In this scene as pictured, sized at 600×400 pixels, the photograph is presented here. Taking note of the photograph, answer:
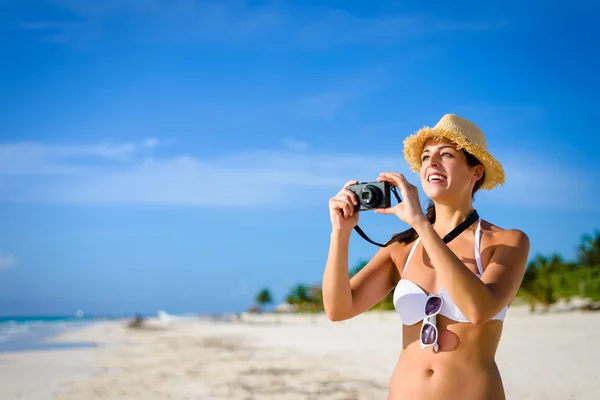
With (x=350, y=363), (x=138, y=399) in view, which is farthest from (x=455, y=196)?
(x=350, y=363)

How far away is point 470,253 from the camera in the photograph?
7.98 ft

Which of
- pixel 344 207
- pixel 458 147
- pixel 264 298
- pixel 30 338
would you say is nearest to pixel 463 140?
pixel 458 147

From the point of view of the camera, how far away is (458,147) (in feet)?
7.95

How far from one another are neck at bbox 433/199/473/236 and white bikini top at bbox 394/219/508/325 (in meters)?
0.09

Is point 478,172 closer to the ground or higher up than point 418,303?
higher up

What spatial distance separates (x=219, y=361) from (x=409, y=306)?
13.9 meters

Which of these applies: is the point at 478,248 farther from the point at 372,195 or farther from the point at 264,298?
the point at 264,298

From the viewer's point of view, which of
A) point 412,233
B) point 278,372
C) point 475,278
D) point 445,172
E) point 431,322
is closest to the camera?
point 475,278

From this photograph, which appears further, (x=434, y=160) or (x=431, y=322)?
(x=434, y=160)

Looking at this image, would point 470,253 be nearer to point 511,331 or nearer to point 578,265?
point 511,331

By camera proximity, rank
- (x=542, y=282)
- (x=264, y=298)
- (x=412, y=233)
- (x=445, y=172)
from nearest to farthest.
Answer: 1. (x=445, y=172)
2. (x=412, y=233)
3. (x=542, y=282)
4. (x=264, y=298)

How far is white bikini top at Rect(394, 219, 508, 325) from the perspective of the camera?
2291mm

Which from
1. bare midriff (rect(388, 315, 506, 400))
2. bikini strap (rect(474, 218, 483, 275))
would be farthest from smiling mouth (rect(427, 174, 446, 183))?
bare midriff (rect(388, 315, 506, 400))

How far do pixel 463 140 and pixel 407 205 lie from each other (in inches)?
18.6
